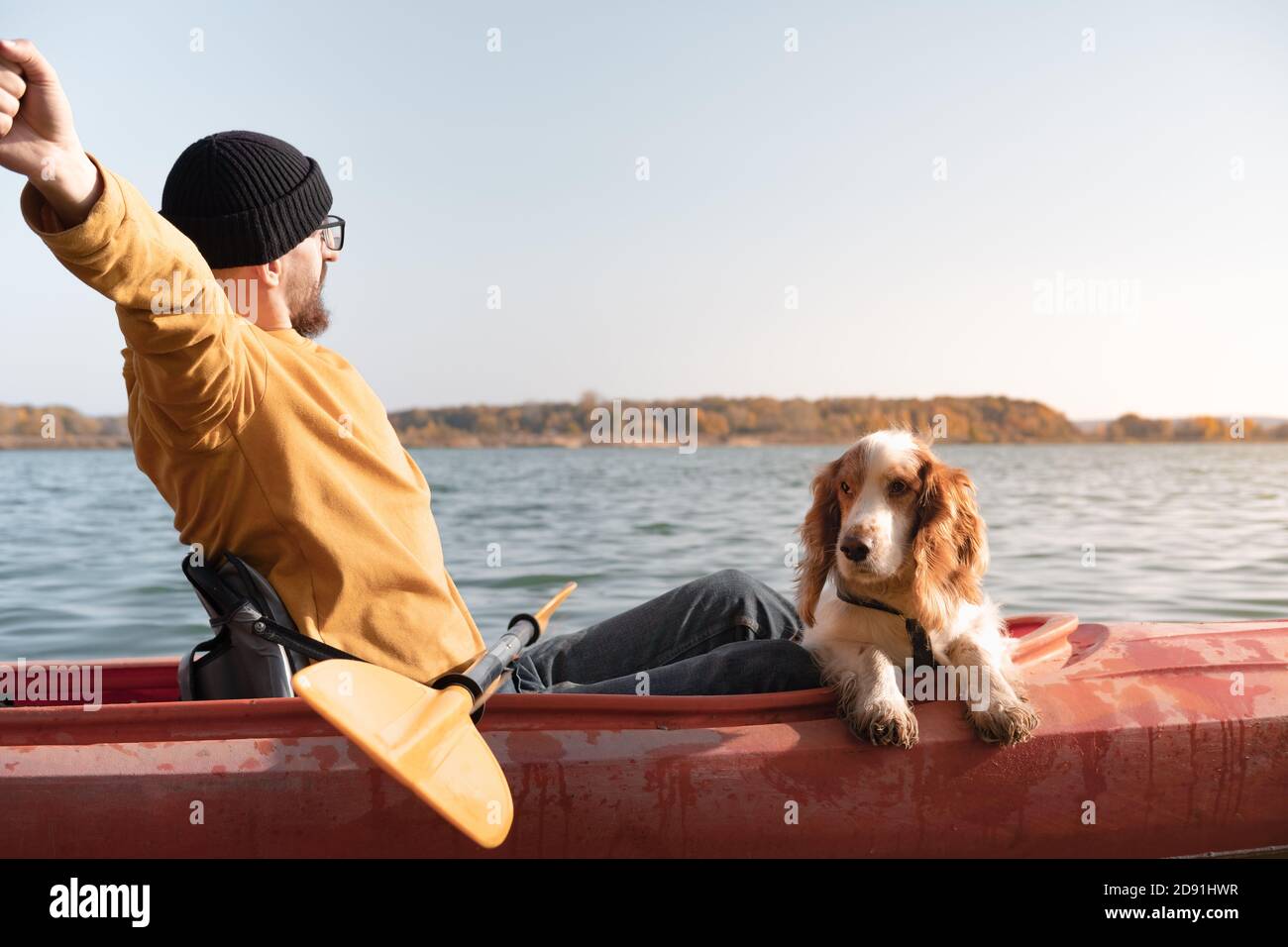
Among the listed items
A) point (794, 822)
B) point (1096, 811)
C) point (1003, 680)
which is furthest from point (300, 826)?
point (1096, 811)

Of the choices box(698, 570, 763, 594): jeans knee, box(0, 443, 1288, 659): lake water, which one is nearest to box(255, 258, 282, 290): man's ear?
box(698, 570, 763, 594): jeans knee

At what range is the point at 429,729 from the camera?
87.0 inches

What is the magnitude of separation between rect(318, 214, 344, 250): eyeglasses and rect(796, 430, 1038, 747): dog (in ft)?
4.63

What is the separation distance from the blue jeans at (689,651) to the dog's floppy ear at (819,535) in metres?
0.17

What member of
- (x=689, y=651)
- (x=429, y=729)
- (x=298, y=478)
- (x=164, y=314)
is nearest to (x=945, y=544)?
(x=689, y=651)

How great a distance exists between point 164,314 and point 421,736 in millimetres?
977

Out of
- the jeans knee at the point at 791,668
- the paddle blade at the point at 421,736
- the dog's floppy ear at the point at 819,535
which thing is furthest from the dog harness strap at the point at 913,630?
the paddle blade at the point at 421,736

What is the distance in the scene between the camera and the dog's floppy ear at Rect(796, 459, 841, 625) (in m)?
2.77

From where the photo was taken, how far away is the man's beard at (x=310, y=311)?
8.53 ft

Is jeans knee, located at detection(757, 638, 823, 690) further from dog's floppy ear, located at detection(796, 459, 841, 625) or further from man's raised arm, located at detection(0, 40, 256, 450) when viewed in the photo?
man's raised arm, located at detection(0, 40, 256, 450)

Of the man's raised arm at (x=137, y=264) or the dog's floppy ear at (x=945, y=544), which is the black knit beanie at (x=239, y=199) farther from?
the dog's floppy ear at (x=945, y=544)

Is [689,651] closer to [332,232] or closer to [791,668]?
[791,668]

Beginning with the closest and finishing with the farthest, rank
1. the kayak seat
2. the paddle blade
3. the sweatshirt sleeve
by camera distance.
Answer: the sweatshirt sleeve < the paddle blade < the kayak seat
